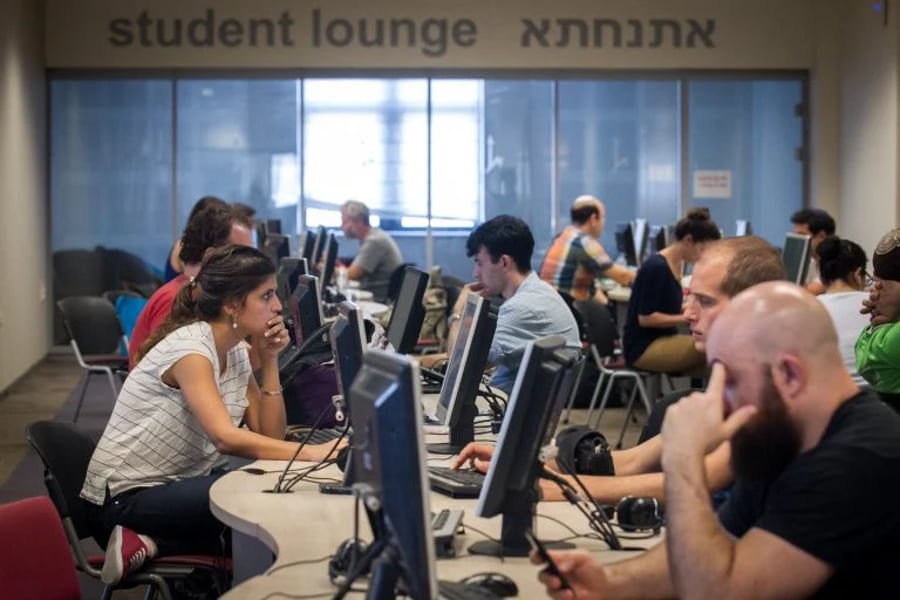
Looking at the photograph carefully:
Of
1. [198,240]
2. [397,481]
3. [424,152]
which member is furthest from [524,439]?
[424,152]

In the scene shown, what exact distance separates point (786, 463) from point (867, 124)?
32.4 feet

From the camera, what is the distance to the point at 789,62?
40.8ft

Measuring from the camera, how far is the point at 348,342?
11.0 feet

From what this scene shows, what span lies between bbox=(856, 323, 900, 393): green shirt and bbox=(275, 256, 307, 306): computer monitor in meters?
2.32

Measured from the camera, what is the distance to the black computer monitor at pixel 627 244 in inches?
444

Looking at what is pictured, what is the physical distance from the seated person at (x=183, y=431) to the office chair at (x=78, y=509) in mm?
35

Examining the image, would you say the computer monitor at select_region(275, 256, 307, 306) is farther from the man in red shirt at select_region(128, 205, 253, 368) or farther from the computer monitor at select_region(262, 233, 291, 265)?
the computer monitor at select_region(262, 233, 291, 265)

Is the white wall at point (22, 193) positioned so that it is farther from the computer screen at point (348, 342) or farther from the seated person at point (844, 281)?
the computer screen at point (348, 342)

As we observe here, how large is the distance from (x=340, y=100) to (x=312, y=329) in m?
7.90

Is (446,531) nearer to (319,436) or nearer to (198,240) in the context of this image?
(319,436)

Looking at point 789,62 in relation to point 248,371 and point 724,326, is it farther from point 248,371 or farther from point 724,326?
point 724,326

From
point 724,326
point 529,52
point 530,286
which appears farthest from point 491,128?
point 724,326

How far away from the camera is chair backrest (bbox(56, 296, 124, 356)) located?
27.9 feet

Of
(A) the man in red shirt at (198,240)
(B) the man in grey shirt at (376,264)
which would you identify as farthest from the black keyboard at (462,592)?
(B) the man in grey shirt at (376,264)
